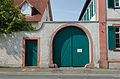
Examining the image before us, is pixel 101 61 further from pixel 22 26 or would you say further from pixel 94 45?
pixel 22 26

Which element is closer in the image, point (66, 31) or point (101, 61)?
point (101, 61)

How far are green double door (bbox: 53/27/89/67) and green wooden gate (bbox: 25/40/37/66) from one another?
1.57 meters

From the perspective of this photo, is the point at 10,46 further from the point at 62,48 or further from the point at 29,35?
the point at 62,48

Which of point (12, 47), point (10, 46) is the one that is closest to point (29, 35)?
point (12, 47)

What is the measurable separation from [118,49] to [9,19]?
902 centimetres

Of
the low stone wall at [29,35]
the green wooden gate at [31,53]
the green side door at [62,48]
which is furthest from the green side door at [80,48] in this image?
the green wooden gate at [31,53]

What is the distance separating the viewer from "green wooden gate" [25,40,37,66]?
10.5m

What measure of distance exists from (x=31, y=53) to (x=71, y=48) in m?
3.31

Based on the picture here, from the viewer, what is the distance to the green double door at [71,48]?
34.6 feet

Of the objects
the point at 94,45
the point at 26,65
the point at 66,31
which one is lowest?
the point at 26,65

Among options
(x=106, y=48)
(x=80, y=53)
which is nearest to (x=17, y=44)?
(x=80, y=53)

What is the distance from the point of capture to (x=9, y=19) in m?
10.5

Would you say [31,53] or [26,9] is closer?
[31,53]

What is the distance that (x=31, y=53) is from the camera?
10570 millimetres
